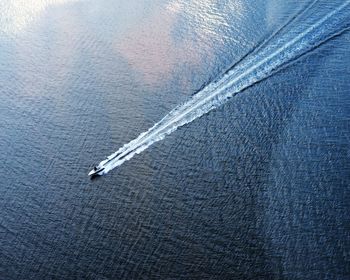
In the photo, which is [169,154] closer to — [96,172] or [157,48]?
[96,172]

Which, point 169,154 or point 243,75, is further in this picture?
point 243,75

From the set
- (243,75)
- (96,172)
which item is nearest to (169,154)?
(96,172)

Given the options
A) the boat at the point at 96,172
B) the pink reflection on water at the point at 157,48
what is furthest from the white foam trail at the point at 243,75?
the pink reflection on water at the point at 157,48

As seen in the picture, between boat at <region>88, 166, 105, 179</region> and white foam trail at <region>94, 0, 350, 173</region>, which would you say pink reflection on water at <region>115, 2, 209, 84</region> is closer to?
white foam trail at <region>94, 0, 350, 173</region>

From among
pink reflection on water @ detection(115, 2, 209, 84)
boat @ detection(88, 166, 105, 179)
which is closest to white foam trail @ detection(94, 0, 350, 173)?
boat @ detection(88, 166, 105, 179)

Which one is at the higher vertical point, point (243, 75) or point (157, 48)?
point (157, 48)
